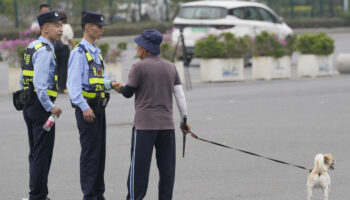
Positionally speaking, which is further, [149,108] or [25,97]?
[25,97]

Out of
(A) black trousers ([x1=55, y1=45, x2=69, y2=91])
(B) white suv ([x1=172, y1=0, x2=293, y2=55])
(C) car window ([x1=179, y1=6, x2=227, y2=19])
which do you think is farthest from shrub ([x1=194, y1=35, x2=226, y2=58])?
(C) car window ([x1=179, y1=6, x2=227, y2=19])

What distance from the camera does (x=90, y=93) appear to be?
6980mm

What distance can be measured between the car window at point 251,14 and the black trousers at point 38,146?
57.4 feet

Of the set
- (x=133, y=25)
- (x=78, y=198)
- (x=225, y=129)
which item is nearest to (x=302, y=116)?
(x=225, y=129)

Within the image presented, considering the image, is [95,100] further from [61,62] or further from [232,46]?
[232,46]

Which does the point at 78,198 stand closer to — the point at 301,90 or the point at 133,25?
the point at 301,90

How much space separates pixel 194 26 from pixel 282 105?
28.3 ft

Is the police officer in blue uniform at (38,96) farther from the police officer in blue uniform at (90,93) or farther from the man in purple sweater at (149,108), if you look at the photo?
the man in purple sweater at (149,108)

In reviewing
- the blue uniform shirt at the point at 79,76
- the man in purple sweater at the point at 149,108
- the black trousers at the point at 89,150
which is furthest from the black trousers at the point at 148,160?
the blue uniform shirt at the point at 79,76

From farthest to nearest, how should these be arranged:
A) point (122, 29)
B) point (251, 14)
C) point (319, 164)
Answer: point (122, 29) < point (251, 14) < point (319, 164)

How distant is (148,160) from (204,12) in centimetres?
1706

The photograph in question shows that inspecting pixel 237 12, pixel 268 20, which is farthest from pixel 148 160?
pixel 268 20

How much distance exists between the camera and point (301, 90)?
1755 centimetres

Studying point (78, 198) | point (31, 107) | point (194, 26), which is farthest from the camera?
point (194, 26)
